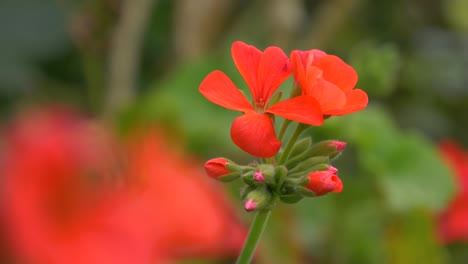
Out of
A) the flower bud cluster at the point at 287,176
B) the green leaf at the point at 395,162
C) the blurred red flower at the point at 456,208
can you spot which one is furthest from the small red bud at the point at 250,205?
the blurred red flower at the point at 456,208

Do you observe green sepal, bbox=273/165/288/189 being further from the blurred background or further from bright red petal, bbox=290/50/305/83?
the blurred background

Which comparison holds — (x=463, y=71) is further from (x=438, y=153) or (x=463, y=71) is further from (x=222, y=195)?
(x=222, y=195)

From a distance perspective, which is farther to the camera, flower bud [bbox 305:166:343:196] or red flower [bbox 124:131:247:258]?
red flower [bbox 124:131:247:258]

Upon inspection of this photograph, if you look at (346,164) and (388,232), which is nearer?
(388,232)

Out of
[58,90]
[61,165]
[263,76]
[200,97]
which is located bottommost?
[58,90]

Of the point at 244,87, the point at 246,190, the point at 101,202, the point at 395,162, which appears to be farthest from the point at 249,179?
the point at 244,87

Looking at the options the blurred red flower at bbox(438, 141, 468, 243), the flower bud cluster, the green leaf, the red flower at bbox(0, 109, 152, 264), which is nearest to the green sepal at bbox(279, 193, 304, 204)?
the flower bud cluster

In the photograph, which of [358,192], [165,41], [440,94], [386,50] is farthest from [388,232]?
[165,41]
